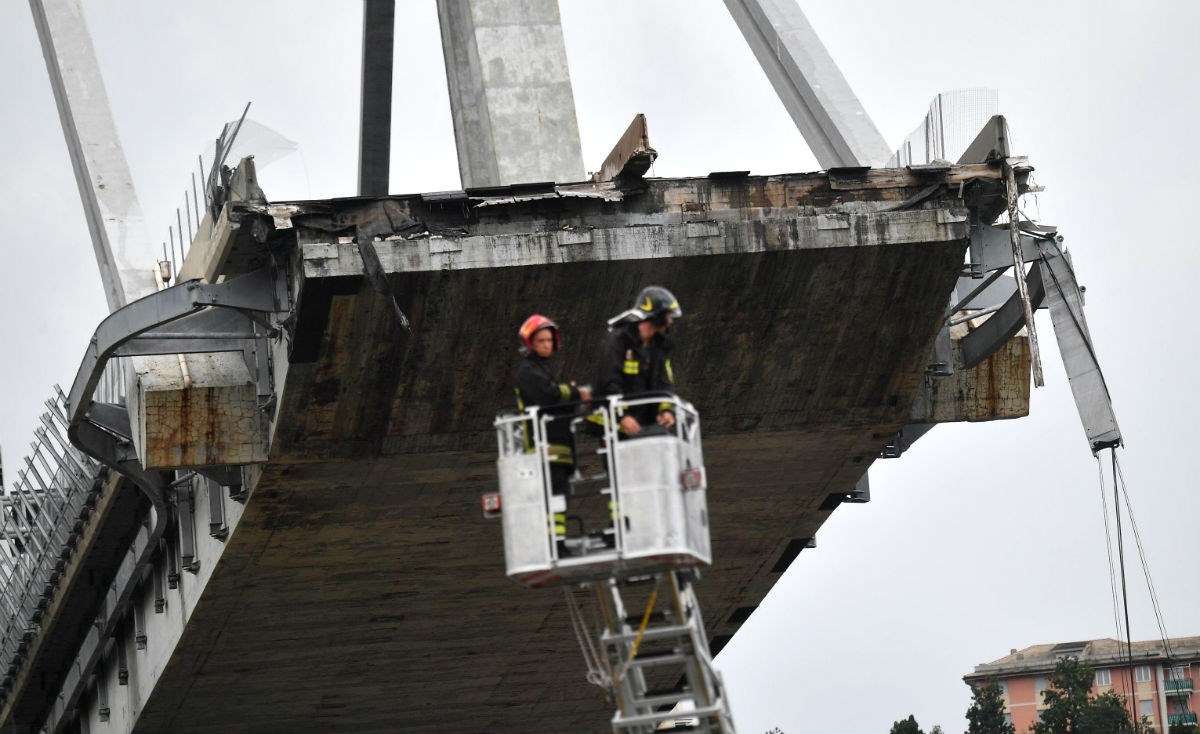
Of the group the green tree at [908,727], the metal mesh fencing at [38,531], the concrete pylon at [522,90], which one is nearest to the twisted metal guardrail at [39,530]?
the metal mesh fencing at [38,531]

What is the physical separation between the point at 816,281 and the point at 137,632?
17175 millimetres

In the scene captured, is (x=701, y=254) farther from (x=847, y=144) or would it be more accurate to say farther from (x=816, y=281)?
(x=847, y=144)

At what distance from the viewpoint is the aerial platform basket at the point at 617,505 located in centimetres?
1452

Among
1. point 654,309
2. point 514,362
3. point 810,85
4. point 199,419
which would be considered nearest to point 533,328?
point 654,309

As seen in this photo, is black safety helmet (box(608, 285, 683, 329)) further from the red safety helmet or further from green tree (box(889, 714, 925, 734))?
green tree (box(889, 714, 925, 734))

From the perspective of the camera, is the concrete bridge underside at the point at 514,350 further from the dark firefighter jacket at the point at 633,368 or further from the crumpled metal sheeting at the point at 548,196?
the dark firefighter jacket at the point at 633,368

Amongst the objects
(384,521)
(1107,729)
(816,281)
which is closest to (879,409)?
(816,281)

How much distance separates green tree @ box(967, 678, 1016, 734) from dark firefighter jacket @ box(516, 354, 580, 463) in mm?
94000

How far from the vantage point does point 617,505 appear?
14.6 meters

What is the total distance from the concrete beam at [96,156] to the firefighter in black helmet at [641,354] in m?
14.8

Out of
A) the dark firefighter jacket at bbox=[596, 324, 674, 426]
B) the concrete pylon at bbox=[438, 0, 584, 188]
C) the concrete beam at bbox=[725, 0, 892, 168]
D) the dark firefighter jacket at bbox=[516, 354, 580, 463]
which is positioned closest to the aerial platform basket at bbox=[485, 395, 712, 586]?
the dark firefighter jacket at bbox=[516, 354, 580, 463]

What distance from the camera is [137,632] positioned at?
3494cm

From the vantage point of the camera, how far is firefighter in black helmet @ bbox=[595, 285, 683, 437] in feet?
49.8

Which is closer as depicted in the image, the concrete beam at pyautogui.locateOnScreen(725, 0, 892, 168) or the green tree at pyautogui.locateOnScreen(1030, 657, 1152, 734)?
the concrete beam at pyautogui.locateOnScreen(725, 0, 892, 168)
